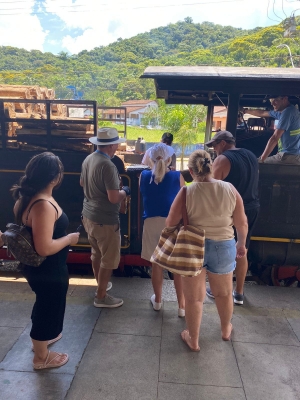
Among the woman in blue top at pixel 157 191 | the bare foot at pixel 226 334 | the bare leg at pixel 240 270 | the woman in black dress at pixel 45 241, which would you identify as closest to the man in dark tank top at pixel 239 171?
the bare leg at pixel 240 270

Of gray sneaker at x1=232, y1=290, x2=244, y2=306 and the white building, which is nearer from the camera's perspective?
gray sneaker at x1=232, y1=290, x2=244, y2=306

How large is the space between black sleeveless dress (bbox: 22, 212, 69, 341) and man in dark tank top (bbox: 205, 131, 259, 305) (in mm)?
1601

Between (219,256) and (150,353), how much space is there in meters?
0.97

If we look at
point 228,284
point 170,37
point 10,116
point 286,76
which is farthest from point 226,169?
point 170,37

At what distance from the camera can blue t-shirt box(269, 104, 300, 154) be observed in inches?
159

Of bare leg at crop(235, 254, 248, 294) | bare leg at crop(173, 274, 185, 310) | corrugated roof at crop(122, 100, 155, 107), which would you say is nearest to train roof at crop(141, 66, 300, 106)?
bare leg at crop(235, 254, 248, 294)

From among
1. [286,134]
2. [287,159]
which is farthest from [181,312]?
[286,134]

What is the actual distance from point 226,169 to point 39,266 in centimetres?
187

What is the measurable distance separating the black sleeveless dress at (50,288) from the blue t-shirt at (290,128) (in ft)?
9.68

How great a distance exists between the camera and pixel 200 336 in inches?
118

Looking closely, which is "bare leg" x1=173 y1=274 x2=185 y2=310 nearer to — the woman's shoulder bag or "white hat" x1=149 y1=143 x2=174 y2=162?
"white hat" x1=149 y1=143 x2=174 y2=162

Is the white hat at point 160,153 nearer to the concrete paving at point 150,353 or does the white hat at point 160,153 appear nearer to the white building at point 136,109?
the concrete paving at point 150,353

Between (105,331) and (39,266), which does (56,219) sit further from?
(105,331)

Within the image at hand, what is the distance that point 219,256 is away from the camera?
8.59 ft
